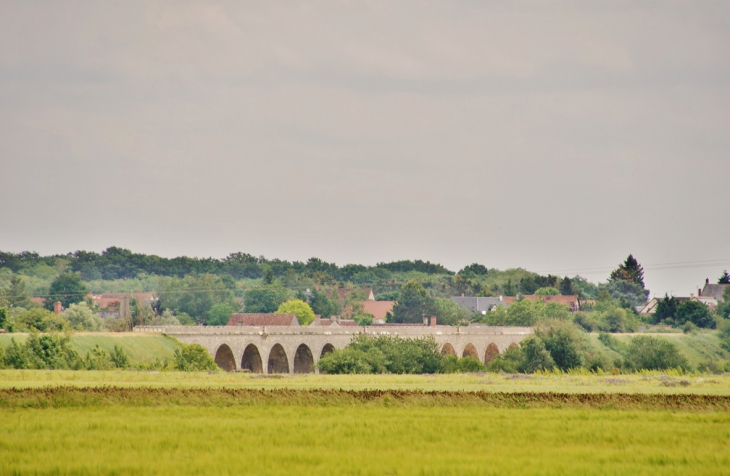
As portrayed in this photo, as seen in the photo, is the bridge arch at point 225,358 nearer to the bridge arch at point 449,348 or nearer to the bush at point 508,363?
the bush at point 508,363

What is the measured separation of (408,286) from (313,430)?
147 metres

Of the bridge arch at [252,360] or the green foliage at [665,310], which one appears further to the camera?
the green foliage at [665,310]

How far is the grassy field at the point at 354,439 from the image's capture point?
62.8 feet

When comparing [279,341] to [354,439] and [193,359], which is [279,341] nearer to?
[193,359]

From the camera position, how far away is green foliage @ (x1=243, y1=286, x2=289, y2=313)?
164 meters

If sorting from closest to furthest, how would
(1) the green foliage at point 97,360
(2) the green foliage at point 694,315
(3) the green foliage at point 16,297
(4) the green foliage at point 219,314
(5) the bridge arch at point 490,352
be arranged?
(1) the green foliage at point 97,360 < (5) the bridge arch at point 490,352 < (3) the green foliage at point 16,297 < (2) the green foliage at point 694,315 < (4) the green foliage at point 219,314

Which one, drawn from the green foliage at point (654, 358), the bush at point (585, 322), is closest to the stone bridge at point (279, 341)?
the green foliage at point (654, 358)

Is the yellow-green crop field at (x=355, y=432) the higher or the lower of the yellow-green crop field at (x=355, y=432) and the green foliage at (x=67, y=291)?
the lower

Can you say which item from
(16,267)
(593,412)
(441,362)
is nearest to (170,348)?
(441,362)

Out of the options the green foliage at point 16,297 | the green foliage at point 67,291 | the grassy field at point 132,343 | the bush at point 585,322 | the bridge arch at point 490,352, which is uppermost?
the green foliage at point 67,291

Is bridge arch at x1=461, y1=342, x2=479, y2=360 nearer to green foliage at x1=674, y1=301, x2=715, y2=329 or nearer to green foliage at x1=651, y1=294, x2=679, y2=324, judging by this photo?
green foliage at x1=674, y1=301, x2=715, y2=329

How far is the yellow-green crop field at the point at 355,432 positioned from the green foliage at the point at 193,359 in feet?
108

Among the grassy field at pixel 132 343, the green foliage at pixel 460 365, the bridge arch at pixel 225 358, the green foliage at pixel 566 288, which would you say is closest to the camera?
the grassy field at pixel 132 343

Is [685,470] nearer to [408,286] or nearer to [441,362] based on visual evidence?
[441,362]
